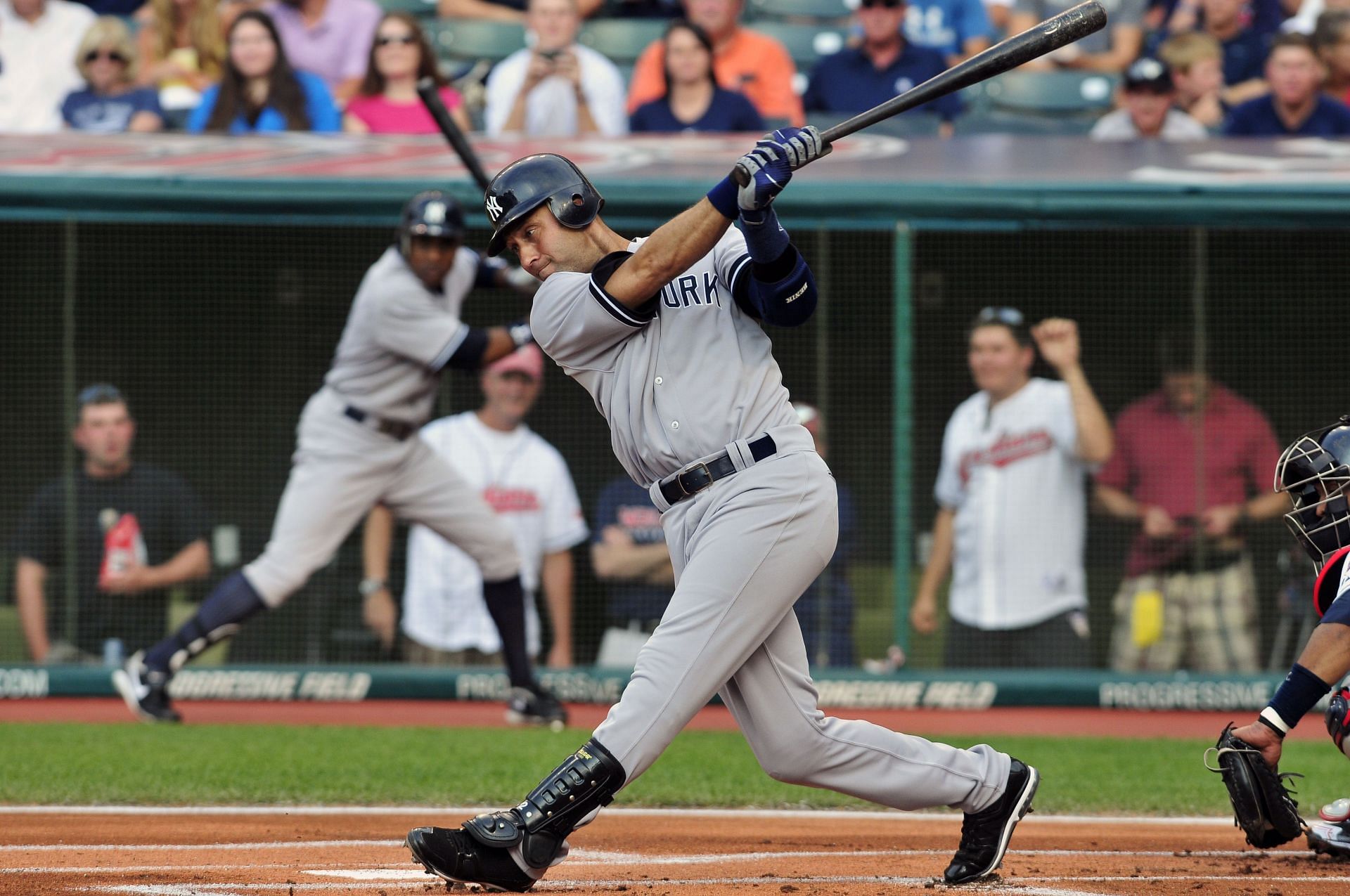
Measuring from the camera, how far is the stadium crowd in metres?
7.85

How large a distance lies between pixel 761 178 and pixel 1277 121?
5.72 metres

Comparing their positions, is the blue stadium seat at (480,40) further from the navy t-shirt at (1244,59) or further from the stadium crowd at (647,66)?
the navy t-shirt at (1244,59)

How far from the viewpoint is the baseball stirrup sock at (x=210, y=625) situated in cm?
601

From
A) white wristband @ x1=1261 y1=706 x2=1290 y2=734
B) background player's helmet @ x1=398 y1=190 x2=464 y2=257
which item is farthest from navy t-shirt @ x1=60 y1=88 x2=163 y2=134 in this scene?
white wristband @ x1=1261 y1=706 x2=1290 y2=734

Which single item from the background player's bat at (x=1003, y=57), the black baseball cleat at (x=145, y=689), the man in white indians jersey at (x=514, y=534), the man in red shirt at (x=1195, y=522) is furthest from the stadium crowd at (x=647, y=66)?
the background player's bat at (x=1003, y=57)

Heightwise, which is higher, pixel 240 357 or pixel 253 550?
pixel 240 357

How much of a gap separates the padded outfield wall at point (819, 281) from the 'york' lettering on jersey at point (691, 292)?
3530mm

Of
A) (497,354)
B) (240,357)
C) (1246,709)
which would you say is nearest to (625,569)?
(497,354)

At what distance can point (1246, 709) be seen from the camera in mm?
6684

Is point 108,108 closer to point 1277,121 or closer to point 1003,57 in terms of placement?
point 1277,121

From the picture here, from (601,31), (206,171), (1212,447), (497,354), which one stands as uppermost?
(601,31)

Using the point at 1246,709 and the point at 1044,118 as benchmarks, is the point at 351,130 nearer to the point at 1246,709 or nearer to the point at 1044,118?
the point at 1044,118

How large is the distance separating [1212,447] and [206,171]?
428 centimetres

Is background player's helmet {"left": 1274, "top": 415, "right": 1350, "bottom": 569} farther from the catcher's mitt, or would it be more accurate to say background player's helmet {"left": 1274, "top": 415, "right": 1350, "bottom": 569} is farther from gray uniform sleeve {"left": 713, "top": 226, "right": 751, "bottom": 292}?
gray uniform sleeve {"left": 713, "top": 226, "right": 751, "bottom": 292}
